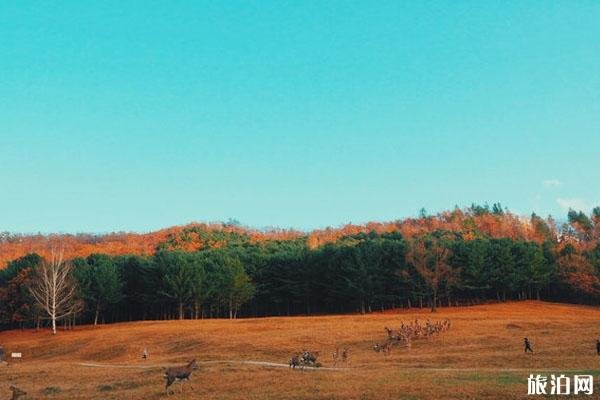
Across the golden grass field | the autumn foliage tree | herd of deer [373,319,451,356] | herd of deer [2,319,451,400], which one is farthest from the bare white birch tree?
herd of deer [373,319,451,356]

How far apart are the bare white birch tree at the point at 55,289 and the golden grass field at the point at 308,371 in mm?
13690

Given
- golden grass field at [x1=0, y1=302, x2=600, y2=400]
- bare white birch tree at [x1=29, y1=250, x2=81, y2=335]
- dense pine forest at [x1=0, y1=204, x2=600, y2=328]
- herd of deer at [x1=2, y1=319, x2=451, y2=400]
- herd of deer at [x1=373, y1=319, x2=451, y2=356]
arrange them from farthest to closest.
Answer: dense pine forest at [x1=0, y1=204, x2=600, y2=328]
bare white birch tree at [x1=29, y1=250, x2=81, y2=335]
herd of deer at [x1=373, y1=319, x2=451, y2=356]
herd of deer at [x1=2, y1=319, x2=451, y2=400]
golden grass field at [x1=0, y1=302, x2=600, y2=400]

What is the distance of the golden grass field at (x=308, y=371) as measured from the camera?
30219 mm

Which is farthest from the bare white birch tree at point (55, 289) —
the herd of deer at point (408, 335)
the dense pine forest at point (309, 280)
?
the herd of deer at point (408, 335)

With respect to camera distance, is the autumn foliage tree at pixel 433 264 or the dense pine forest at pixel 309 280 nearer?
the autumn foliage tree at pixel 433 264

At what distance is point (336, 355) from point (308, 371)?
5700mm

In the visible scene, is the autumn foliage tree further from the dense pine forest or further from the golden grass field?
the golden grass field

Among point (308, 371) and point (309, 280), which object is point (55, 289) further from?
point (308, 371)

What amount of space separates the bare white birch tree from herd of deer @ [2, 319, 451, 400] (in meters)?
43.3

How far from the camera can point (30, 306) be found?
335 feet

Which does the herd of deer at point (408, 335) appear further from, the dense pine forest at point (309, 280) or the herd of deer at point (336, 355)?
the dense pine forest at point (309, 280)

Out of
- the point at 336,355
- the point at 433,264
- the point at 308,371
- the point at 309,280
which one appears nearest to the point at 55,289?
the point at 309,280

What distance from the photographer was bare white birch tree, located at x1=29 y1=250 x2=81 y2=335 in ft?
302

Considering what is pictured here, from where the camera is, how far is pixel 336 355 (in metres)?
42.5
